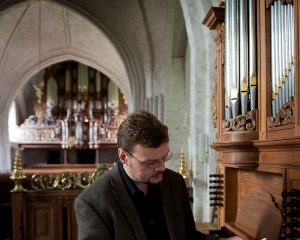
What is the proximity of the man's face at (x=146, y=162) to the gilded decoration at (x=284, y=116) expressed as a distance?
95cm

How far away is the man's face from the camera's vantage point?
162 centimetres

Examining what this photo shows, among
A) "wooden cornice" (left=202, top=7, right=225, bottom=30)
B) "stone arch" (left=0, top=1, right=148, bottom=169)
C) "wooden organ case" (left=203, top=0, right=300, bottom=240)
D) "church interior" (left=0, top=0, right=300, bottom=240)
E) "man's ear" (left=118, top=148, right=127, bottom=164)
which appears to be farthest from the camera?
"stone arch" (left=0, top=1, right=148, bottom=169)

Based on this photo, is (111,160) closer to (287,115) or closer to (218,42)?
(218,42)

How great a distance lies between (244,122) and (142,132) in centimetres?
138

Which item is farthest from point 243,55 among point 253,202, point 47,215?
point 47,215

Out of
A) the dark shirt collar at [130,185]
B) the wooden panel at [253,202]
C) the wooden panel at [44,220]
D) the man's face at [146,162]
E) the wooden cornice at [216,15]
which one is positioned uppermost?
the wooden cornice at [216,15]

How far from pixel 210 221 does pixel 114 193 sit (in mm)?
3746

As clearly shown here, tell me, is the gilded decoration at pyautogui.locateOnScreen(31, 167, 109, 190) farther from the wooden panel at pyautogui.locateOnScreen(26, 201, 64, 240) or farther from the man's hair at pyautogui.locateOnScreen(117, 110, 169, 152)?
the man's hair at pyautogui.locateOnScreen(117, 110, 169, 152)

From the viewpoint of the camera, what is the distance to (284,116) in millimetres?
2314

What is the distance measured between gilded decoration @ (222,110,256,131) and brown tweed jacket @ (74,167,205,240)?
3.67 feet

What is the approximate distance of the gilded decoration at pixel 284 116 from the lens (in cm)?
221

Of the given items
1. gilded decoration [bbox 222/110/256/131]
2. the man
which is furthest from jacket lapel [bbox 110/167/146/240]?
gilded decoration [bbox 222/110/256/131]

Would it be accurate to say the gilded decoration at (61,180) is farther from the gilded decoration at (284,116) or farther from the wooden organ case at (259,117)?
the gilded decoration at (284,116)

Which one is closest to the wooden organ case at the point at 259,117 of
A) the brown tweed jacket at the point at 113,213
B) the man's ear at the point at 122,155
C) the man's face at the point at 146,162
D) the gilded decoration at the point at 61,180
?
the brown tweed jacket at the point at 113,213
